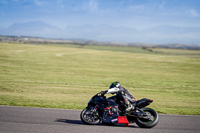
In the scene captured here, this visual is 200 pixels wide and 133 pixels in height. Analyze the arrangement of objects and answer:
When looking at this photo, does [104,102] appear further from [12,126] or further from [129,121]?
[12,126]

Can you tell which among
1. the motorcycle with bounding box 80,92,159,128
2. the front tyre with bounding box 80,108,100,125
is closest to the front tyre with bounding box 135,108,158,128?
the motorcycle with bounding box 80,92,159,128

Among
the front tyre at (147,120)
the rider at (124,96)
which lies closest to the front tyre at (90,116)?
the rider at (124,96)

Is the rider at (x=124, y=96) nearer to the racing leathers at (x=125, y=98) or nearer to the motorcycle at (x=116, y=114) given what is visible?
the racing leathers at (x=125, y=98)

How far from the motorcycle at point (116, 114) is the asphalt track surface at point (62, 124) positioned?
0.19 meters

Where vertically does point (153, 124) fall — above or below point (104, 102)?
below

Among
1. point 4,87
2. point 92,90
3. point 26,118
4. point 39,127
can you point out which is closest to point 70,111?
point 26,118

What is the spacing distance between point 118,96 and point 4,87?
1136cm

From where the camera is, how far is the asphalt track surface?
687 cm

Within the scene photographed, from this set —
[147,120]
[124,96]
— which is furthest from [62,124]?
[147,120]

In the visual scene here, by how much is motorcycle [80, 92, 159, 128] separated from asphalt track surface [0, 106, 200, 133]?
19 cm

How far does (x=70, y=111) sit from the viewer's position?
964 cm

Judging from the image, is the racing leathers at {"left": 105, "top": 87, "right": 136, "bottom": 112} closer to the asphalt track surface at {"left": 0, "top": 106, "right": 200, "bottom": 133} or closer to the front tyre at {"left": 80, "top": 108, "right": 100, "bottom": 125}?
the asphalt track surface at {"left": 0, "top": 106, "right": 200, "bottom": 133}

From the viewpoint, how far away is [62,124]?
7.48m

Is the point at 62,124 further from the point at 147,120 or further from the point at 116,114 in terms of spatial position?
the point at 147,120
